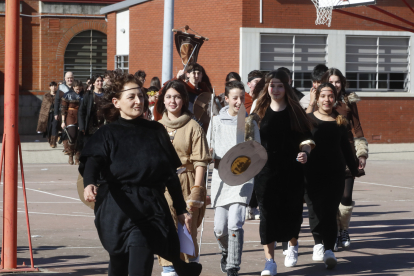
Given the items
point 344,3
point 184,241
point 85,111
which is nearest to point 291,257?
point 184,241

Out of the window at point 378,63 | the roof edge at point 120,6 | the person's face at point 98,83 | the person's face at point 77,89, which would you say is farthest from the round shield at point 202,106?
the roof edge at point 120,6

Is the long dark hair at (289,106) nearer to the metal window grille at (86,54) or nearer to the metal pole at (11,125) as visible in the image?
the metal pole at (11,125)

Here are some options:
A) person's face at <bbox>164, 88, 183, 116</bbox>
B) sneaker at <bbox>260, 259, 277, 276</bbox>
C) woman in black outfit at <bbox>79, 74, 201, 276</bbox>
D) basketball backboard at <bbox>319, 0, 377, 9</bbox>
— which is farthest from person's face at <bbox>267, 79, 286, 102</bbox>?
basketball backboard at <bbox>319, 0, 377, 9</bbox>

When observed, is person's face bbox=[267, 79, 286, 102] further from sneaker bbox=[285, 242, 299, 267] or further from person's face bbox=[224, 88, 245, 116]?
sneaker bbox=[285, 242, 299, 267]

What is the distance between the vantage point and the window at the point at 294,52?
67.9ft

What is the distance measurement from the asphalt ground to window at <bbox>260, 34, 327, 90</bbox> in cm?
789

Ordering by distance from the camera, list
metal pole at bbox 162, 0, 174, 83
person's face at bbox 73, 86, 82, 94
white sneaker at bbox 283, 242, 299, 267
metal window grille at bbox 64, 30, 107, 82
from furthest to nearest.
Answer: metal window grille at bbox 64, 30, 107, 82 < person's face at bbox 73, 86, 82, 94 < metal pole at bbox 162, 0, 174, 83 < white sneaker at bbox 283, 242, 299, 267

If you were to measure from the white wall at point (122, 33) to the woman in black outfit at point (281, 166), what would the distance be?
2040 cm

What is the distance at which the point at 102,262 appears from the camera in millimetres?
6395

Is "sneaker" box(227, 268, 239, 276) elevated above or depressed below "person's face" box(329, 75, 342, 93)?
below

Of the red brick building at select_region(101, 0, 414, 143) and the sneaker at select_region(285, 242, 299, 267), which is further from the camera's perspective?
the red brick building at select_region(101, 0, 414, 143)

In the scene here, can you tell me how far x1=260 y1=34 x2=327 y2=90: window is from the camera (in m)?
20.7

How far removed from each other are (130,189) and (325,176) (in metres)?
2.99

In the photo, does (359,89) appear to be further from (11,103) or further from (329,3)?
(11,103)
